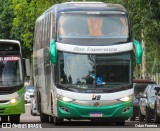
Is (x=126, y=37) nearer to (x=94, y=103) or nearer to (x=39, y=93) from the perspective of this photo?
(x=94, y=103)

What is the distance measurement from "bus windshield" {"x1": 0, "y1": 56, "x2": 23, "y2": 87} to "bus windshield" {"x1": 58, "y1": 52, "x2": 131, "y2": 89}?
2.11 m

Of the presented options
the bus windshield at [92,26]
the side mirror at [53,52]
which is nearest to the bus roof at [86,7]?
the bus windshield at [92,26]

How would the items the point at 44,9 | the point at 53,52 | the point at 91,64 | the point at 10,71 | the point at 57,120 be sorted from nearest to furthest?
the point at 53,52 → the point at 91,64 → the point at 57,120 → the point at 10,71 → the point at 44,9

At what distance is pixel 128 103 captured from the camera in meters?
24.0

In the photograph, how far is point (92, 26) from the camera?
24234mm

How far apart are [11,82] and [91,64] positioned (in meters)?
3.12

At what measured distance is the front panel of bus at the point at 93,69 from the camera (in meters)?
23.8

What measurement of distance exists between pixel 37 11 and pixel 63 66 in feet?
99.5

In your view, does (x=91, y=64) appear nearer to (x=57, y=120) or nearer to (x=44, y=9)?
(x=57, y=120)

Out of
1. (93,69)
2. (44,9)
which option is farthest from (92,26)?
(44,9)

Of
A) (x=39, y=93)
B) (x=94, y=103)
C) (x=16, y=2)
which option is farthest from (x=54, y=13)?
(x=16, y=2)

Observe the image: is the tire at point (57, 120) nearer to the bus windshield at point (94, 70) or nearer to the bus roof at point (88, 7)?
the bus windshield at point (94, 70)

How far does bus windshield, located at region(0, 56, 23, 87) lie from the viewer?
25.3 m

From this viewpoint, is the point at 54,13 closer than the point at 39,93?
Yes
